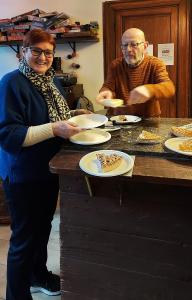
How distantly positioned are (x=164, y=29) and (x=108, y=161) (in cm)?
261

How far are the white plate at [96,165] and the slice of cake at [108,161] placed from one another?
15 millimetres

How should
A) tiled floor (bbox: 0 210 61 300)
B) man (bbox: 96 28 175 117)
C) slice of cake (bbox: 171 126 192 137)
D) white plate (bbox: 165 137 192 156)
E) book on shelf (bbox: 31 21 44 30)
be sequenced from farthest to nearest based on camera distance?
book on shelf (bbox: 31 21 44 30), man (bbox: 96 28 175 117), tiled floor (bbox: 0 210 61 300), slice of cake (bbox: 171 126 192 137), white plate (bbox: 165 137 192 156)

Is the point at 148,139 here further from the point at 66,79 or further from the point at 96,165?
the point at 66,79

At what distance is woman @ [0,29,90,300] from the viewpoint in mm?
1333

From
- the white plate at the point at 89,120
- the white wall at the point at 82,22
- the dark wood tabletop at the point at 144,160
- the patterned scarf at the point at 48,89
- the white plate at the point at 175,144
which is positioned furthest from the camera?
the white wall at the point at 82,22

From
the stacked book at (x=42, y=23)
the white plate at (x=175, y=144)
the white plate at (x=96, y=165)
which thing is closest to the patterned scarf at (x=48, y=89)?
the white plate at (x=96, y=165)

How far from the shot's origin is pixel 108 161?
47.8 inches

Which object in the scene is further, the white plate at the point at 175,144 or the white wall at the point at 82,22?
the white wall at the point at 82,22

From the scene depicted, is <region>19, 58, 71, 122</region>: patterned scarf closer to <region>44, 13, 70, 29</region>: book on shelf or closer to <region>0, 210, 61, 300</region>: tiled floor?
<region>0, 210, 61, 300</region>: tiled floor

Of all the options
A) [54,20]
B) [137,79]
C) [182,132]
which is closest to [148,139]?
[182,132]

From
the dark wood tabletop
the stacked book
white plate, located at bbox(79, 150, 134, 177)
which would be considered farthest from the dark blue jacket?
the stacked book

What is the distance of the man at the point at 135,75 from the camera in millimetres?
2002

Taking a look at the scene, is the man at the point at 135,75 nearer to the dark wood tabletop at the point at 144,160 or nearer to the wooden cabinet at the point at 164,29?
the dark wood tabletop at the point at 144,160

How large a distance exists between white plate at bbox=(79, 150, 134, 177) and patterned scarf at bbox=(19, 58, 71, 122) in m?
0.28
